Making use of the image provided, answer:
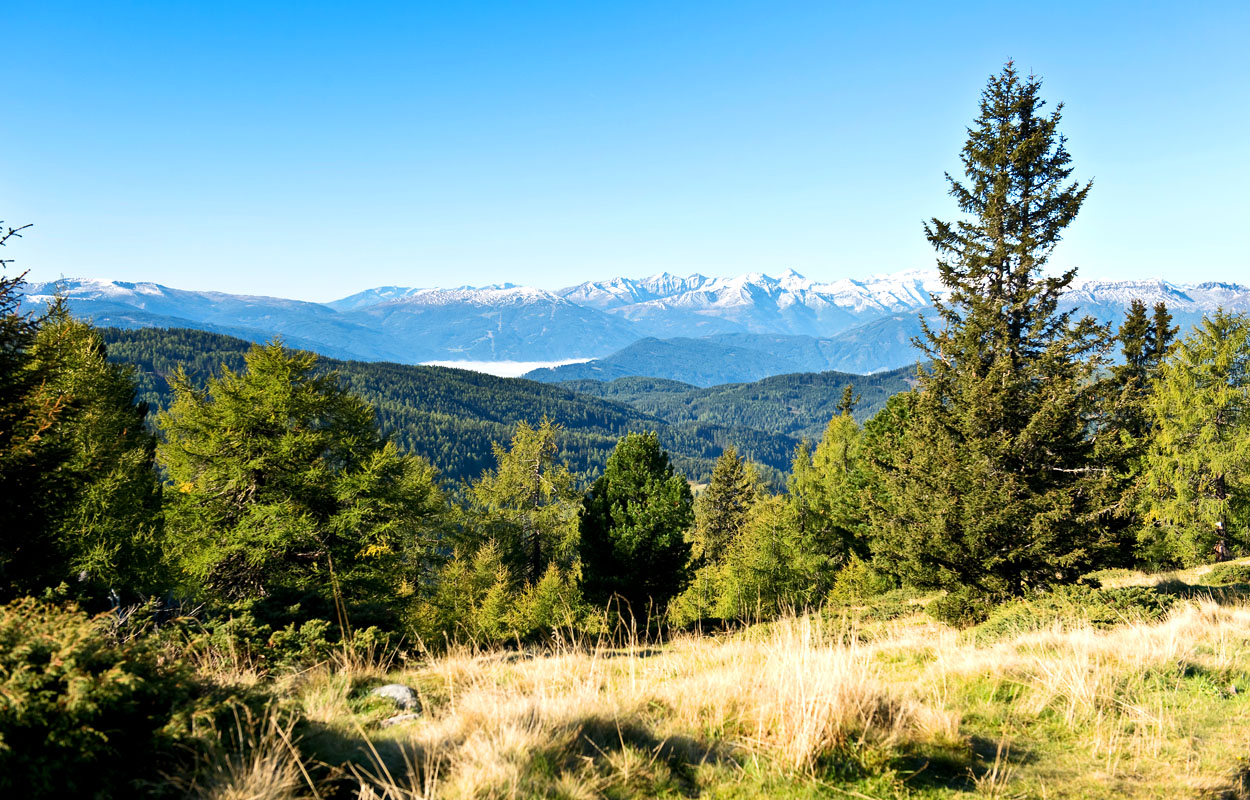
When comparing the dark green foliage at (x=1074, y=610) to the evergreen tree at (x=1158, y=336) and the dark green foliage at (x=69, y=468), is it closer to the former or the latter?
the dark green foliage at (x=69, y=468)

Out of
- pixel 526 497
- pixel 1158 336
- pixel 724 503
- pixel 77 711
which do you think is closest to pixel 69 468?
pixel 77 711

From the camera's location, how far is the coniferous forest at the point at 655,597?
3613mm

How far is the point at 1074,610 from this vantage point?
32.0 ft

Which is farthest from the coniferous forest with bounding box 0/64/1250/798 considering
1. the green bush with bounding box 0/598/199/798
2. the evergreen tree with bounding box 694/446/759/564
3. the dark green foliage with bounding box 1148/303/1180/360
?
the evergreen tree with bounding box 694/446/759/564

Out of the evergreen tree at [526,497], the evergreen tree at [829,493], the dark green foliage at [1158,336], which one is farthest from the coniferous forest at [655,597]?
the evergreen tree at [526,497]

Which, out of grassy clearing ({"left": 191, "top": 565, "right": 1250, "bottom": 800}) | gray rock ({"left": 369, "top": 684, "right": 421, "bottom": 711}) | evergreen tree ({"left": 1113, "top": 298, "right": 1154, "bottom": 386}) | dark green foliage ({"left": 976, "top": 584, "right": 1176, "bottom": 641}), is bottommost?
dark green foliage ({"left": 976, "top": 584, "right": 1176, "bottom": 641})

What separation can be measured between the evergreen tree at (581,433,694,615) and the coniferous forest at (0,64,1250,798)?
0.48ft

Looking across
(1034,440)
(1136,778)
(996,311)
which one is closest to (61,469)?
(1136,778)

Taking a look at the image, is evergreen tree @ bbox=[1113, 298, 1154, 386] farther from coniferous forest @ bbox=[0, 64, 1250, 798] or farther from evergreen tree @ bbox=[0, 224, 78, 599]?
evergreen tree @ bbox=[0, 224, 78, 599]

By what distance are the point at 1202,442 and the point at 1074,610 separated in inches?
930

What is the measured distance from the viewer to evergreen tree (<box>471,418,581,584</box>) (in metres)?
37.1

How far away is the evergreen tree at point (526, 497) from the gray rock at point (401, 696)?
30969 mm

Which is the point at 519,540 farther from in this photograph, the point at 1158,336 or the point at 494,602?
the point at 1158,336

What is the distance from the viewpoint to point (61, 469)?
10.3 m
